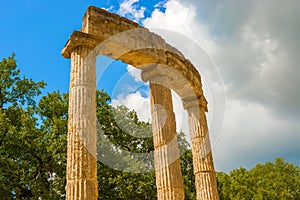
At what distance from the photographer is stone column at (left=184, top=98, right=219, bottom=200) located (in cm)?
1511

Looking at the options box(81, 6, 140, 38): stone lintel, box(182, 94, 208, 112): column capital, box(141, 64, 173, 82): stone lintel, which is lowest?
box(182, 94, 208, 112): column capital

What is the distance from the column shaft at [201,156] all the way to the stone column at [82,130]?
669 cm

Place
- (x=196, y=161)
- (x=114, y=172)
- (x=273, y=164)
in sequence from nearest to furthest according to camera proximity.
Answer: (x=196, y=161)
(x=114, y=172)
(x=273, y=164)

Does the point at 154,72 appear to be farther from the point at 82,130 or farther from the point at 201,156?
the point at 82,130

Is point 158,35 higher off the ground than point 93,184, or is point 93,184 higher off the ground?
point 158,35

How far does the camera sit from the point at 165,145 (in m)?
13.9

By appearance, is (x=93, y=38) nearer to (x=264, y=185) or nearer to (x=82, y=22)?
(x=82, y=22)

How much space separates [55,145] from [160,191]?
9499 millimetres

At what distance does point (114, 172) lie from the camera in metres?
22.0

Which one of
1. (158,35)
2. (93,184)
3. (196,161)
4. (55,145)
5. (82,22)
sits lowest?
(93,184)

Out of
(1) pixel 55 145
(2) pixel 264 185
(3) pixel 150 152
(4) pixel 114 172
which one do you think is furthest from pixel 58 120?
(2) pixel 264 185

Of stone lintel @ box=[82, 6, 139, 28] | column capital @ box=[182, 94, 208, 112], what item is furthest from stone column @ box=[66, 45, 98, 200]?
column capital @ box=[182, 94, 208, 112]

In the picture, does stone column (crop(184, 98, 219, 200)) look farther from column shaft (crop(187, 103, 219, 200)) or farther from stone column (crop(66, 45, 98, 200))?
stone column (crop(66, 45, 98, 200))

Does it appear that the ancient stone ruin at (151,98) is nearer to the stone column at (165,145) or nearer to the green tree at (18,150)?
the stone column at (165,145)
